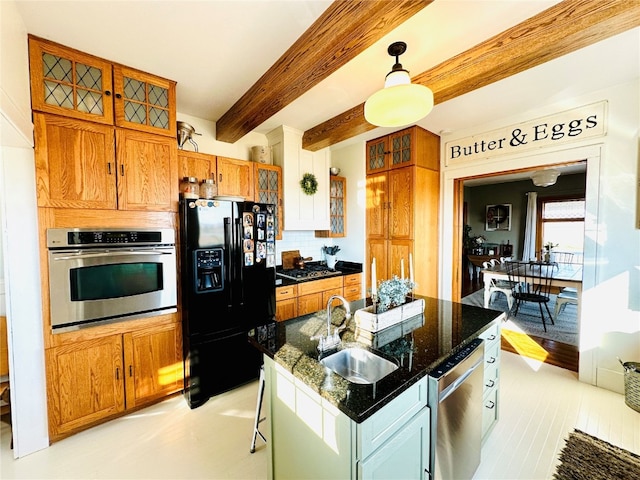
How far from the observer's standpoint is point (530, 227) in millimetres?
6598

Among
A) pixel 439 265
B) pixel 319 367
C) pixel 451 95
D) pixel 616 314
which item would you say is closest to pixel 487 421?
pixel 319 367

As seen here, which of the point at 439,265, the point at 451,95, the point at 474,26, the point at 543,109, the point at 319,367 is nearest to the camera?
the point at 319,367

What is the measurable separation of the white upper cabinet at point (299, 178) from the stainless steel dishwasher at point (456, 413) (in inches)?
96.6

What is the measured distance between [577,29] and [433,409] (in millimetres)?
2182

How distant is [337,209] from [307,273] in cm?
115

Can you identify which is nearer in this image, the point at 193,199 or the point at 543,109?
the point at 193,199

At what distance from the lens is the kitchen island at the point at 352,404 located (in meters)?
1.03

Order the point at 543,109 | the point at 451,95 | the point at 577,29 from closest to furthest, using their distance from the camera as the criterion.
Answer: the point at 577,29 → the point at 451,95 → the point at 543,109

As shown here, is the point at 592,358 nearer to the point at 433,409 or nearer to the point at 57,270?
the point at 433,409

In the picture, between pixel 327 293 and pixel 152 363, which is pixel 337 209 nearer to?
pixel 327 293

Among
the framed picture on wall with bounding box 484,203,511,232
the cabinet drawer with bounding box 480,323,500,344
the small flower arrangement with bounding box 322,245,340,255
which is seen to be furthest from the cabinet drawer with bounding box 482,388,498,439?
the framed picture on wall with bounding box 484,203,511,232

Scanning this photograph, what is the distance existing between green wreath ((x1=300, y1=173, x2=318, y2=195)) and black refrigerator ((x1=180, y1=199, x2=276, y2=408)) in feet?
2.93

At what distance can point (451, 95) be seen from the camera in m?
2.20

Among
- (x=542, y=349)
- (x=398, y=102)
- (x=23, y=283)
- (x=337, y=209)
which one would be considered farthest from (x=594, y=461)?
(x=23, y=283)
